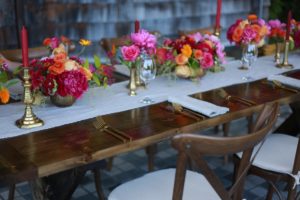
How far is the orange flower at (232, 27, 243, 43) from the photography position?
247 cm

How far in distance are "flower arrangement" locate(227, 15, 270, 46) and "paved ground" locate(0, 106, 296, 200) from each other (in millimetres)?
902

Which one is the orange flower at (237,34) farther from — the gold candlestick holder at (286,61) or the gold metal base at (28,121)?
the gold metal base at (28,121)

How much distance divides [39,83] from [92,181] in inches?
45.2

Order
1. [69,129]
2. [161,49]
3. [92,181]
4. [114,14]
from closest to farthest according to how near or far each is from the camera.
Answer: [69,129] < [161,49] < [92,181] < [114,14]

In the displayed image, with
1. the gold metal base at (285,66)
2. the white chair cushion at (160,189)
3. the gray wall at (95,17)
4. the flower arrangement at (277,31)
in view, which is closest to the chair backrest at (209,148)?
→ the white chair cushion at (160,189)

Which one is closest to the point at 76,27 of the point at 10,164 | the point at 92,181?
the point at 92,181

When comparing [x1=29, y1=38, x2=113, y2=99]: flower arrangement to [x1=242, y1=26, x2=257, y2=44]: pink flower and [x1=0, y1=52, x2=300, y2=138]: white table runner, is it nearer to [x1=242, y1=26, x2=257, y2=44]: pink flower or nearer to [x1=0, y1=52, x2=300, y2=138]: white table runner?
[x1=0, y1=52, x2=300, y2=138]: white table runner

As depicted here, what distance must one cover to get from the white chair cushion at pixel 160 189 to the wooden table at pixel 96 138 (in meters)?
0.24

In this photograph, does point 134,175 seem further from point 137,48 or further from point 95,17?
point 95,17

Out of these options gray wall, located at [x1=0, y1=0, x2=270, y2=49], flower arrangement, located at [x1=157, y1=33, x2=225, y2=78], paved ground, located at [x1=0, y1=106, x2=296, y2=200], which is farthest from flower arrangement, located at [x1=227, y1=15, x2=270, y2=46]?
gray wall, located at [x1=0, y1=0, x2=270, y2=49]

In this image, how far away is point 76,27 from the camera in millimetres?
4133

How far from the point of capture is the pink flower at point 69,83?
172cm

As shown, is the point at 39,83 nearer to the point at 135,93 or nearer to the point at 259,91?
the point at 135,93

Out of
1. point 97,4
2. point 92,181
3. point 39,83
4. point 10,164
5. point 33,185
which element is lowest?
point 92,181
